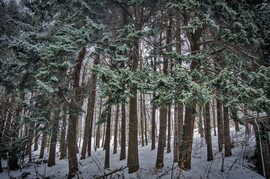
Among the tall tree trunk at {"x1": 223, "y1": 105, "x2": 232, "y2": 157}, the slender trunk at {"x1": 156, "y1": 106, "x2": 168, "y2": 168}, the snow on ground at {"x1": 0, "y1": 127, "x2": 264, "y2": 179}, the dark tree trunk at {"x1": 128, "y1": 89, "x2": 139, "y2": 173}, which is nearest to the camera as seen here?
the snow on ground at {"x1": 0, "y1": 127, "x2": 264, "y2": 179}

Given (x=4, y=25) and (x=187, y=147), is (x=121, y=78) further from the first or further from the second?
(x=4, y=25)

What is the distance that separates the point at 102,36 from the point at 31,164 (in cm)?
1217

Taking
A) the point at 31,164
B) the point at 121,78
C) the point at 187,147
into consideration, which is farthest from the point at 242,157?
the point at 31,164

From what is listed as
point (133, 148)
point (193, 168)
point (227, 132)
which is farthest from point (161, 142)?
point (227, 132)

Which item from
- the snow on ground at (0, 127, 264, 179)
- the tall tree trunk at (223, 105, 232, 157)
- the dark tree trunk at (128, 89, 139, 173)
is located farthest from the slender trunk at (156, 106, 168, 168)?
the tall tree trunk at (223, 105, 232, 157)

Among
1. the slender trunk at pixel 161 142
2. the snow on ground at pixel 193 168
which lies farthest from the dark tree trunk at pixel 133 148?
the slender trunk at pixel 161 142

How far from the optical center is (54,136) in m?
9.28

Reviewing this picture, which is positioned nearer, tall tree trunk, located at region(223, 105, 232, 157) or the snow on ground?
the snow on ground

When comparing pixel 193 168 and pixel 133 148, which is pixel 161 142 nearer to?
pixel 133 148

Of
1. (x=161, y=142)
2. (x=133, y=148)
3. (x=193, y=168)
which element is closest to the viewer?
(x=133, y=148)

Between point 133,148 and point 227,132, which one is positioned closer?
point 133,148

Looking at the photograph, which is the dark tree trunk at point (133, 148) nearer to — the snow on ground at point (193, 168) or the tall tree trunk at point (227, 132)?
the snow on ground at point (193, 168)

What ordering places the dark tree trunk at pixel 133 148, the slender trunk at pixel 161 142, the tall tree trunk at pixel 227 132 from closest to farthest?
the dark tree trunk at pixel 133 148
the slender trunk at pixel 161 142
the tall tree trunk at pixel 227 132

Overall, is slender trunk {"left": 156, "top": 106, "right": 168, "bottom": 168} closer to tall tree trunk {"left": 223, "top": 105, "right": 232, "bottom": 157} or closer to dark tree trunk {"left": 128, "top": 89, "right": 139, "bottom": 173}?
dark tree trunk {"left": 128, "top": 89, "right": 139, "bottom": 173}
